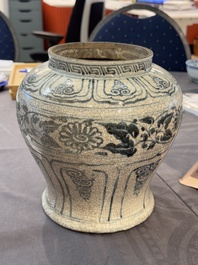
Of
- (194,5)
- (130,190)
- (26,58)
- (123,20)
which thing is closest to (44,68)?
(130,190)

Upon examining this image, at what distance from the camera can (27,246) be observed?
53 centimetres

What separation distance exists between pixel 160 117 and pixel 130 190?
12cm

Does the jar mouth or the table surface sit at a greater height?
the jar mouth

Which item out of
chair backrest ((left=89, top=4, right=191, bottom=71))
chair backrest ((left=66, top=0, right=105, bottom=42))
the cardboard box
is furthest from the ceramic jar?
chair backrest ((left=66, top=0, right=105, bottom=42))

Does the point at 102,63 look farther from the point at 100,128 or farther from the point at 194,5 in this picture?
the point at 194,5

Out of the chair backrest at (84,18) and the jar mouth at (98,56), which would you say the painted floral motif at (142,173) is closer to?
the jar mouth at (98,56)

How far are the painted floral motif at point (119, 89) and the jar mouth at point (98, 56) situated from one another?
0.05ft

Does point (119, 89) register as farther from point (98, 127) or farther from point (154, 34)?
point (154, 34)

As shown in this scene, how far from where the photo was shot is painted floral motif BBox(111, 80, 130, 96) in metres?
0.49

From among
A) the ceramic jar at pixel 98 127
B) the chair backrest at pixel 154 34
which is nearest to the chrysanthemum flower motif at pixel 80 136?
the ceramic jar at pixel 98 127

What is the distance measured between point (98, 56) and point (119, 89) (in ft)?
0.49

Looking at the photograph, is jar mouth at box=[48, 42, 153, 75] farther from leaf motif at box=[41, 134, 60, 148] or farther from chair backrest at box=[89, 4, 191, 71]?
chair backrest at box=[89, 4, 191, 71]

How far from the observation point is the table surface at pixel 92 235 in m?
0.52

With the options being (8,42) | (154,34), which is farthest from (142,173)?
(8,42)
